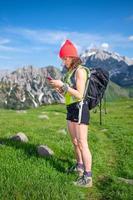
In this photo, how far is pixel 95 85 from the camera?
1055cm

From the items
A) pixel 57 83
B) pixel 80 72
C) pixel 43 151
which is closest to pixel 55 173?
pixel 43 151

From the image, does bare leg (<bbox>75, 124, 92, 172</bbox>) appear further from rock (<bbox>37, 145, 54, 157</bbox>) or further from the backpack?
rock (<bbox>37, 145, 54, 157</bbox>)

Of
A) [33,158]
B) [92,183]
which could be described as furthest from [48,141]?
[92,183]

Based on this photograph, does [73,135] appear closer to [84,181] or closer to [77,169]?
[77,169]

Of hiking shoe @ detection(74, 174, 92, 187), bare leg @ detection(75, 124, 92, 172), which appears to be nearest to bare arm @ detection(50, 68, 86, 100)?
bare leg @ detection(75, 124, 92, 172)

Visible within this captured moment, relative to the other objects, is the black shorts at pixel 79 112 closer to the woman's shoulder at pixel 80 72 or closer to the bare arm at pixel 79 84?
the bare arm at pixel 79 84

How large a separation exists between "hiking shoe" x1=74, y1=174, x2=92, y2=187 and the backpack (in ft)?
6.71

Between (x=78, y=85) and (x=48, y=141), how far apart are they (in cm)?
631

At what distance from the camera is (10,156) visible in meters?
12.0

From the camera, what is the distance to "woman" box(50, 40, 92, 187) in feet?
33.2

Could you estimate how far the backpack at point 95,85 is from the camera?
34.2ft

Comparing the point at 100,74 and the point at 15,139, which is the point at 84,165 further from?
the point at 15,139

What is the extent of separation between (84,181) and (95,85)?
9.00 feet

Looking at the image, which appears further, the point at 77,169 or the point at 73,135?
the point at 77,169
